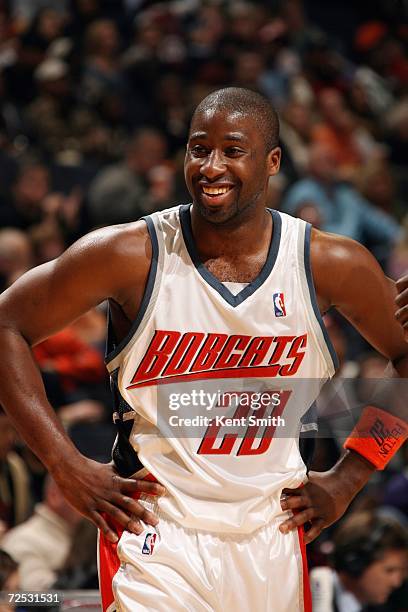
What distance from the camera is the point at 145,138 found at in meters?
8.97

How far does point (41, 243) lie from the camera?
738cm

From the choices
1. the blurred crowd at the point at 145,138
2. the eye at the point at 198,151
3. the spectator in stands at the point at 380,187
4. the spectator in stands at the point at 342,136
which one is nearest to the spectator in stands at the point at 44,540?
the blurred crowd at the point at 145,138

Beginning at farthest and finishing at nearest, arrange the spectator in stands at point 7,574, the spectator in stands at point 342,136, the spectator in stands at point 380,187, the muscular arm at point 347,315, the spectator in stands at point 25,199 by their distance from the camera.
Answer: the spectator in stands at point 342,136
the spectator in stands at point 380,187
the spectator in stands at point 25,199
the spectator in stands at point 7,574
the muscular arm at point 347,315

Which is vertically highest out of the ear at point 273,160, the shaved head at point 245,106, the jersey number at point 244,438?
the shaved head at point 245,106

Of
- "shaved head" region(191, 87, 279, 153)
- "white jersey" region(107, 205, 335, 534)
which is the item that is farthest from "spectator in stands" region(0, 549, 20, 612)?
"shaved head" region(191, 87, 279, 153)

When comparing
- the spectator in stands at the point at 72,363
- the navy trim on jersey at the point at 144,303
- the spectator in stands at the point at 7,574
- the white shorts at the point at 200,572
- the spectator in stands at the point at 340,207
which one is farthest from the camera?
the spectator in stands at the point at 340,207

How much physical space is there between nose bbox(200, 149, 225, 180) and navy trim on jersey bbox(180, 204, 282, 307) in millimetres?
251

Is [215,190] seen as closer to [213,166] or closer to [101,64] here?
[213,166]

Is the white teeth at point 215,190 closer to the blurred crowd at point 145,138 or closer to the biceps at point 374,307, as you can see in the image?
the biceps at point 374,307

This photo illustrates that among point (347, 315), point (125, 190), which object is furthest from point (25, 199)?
point (347, 315)

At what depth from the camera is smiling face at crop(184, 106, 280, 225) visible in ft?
10.1

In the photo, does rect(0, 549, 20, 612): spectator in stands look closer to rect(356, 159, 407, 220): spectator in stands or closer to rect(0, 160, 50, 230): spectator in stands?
rect(0, 160, 50, 230): spectator in stands

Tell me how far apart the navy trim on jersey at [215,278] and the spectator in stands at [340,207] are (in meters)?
5.24

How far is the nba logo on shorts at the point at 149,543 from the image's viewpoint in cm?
306
